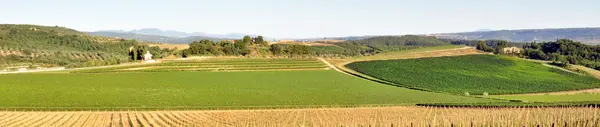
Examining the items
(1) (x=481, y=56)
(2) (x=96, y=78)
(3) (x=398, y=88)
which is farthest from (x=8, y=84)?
(1) (x=481, y=56)

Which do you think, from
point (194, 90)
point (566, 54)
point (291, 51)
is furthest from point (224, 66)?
point (566, 54)

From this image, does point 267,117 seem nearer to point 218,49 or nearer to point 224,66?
point 224,66

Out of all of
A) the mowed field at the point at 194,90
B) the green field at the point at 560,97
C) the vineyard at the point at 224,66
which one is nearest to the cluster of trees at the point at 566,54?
the green field at the point at 560,97

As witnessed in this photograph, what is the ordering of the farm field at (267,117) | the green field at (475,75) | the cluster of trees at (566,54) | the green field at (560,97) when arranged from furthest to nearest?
the cluster of trees at (566,54)
the green field at (475,75)
the green field at (560,97)
the farm field at (267,117)

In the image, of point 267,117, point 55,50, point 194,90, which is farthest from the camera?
point 55,50

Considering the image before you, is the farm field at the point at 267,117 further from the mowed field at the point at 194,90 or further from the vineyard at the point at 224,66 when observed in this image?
the vineyard at the point at 224,66

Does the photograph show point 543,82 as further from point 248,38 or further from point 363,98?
point 248,38
